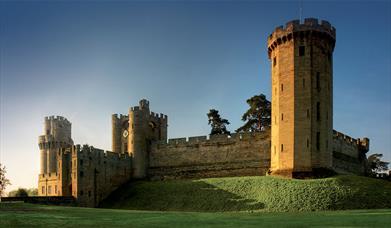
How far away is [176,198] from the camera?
45.0m

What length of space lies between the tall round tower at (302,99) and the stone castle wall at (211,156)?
3760 mm

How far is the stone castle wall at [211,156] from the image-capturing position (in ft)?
163

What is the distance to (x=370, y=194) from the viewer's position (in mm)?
37594

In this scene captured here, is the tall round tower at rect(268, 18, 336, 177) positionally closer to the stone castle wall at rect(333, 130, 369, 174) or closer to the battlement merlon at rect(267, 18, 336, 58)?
the battlement merlon at rect(267, 18, 336, 58)

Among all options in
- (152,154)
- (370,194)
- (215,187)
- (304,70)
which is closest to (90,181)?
(152,154)

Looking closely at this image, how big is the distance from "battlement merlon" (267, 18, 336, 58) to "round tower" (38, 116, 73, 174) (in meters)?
49.8

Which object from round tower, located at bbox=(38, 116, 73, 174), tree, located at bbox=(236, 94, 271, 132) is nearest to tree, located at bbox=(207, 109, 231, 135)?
tree, located at bbox=(236, 94, 271, 132)

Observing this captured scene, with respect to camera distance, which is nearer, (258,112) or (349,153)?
(349,153)

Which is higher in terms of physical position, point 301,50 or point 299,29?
point 299,29

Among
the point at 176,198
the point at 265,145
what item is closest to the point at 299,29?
the point at 265,145

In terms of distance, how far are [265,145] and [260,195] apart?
371 inches

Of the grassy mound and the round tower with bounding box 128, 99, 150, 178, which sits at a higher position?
A: the round tower with bounding box 128, 99, 150, 178

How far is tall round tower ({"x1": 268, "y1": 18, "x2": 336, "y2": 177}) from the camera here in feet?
141

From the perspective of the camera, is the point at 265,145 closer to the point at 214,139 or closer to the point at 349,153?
the point at 214,139
